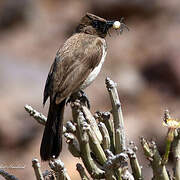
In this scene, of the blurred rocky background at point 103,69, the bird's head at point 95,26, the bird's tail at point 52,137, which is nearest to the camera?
the bird's tail at point 52,137

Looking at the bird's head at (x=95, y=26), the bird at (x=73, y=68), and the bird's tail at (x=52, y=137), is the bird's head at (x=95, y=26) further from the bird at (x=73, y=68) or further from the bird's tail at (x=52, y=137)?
the bird's tail at (x=52, y=137)

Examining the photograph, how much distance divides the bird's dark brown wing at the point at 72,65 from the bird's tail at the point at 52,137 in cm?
17

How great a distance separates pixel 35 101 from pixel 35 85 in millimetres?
665

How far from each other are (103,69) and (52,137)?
879 centimetres

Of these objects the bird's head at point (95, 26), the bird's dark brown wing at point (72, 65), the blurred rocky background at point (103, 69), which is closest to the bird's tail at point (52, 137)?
the bird's dark brown wing at point (72, 65)

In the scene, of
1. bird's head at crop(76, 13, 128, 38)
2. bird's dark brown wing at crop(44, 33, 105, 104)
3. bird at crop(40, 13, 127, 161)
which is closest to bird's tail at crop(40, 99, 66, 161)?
bird at crop(40, 13, 127, 161)

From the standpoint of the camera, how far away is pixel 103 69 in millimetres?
13570

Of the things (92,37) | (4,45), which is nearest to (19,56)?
(4,45)

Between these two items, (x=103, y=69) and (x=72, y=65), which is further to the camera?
(x=103, y=69)

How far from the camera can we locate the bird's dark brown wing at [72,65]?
5.36 m

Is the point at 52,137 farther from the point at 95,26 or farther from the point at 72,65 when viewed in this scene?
the point at 95,26

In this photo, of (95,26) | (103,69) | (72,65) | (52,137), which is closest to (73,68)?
(72,65)

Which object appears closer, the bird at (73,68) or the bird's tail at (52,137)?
the bird's tail at (52,137)

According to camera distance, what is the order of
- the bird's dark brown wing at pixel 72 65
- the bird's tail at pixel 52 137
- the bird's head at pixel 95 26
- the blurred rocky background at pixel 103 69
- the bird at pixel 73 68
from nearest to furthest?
the bird's tail at pixel 52 137
the bird at pixel 73 68
the bird's dark brown wing at pixel 72 65
the bird's head at pixel 95 26
the blurred rocky background at pixel 103 69
